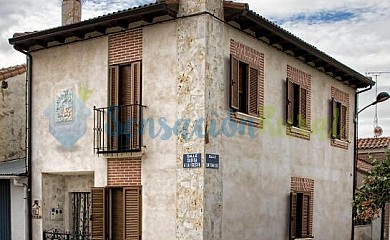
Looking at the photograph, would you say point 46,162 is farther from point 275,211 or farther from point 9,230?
point 275,211

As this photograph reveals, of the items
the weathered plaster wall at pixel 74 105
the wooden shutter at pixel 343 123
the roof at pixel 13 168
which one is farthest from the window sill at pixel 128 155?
the wooden shutter at pixel 343 123

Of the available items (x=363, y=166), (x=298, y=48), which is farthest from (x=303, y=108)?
(x=363, y=166)

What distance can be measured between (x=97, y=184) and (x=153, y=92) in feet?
9.11

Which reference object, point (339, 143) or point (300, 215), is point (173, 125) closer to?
point (300, 215)

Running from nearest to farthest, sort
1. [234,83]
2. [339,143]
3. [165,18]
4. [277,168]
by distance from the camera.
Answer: [165,18] < [234,83] < [277,168] < [339,143]

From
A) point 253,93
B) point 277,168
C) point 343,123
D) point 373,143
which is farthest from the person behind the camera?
point 373,143

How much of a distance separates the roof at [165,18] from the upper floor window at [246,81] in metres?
0.56

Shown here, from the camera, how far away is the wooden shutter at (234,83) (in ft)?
42.7

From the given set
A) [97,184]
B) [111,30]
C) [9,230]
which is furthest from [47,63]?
[9,230]

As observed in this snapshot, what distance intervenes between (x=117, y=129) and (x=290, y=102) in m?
5.27

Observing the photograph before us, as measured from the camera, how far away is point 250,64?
14.0 metres

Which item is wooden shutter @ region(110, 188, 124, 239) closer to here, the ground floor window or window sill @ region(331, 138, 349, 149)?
the ground floor window

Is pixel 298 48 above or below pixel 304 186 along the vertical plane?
above

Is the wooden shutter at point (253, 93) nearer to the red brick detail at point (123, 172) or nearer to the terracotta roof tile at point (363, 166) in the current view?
the red brick detail at point (123, 172)
